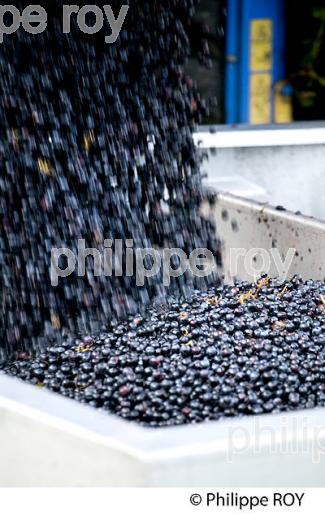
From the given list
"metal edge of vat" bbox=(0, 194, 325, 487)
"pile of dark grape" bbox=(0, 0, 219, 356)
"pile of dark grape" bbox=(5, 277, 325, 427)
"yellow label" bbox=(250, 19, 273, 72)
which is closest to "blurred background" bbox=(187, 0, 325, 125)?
"yellow label" bbox=(250, 19, 273, 72)

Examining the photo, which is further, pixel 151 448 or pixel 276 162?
pixel 276 162

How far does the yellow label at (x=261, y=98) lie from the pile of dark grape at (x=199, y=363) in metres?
2.75

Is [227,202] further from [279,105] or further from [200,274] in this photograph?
[279,105]

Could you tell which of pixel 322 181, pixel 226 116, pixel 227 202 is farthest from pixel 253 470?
pixel 226 116

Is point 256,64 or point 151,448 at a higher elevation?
point 256,64

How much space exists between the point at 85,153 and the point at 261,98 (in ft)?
9.04

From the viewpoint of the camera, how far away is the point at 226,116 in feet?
15.1

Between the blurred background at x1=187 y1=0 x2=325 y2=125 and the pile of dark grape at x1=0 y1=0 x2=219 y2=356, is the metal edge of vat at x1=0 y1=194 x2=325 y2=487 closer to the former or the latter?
the pile of dark grape at x1=0 y1=0 x2=219 y2=356

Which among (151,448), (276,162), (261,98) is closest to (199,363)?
(151,448)

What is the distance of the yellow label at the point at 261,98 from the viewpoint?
4668mm

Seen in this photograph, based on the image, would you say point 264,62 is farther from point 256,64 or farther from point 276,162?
point 276,162

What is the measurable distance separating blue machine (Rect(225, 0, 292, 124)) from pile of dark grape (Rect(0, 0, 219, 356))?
249cm

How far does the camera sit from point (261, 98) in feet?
15.4

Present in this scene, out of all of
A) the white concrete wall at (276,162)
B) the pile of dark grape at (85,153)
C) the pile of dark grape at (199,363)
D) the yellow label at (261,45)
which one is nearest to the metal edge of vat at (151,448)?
the pile of dark grape at (199,363)
